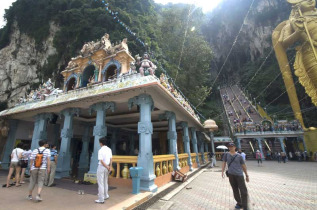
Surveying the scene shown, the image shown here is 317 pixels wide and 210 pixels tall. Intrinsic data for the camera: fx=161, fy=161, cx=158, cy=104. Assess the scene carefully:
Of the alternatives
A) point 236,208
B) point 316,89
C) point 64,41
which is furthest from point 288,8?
point 236,208

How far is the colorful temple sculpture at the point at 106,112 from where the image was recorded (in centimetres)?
619

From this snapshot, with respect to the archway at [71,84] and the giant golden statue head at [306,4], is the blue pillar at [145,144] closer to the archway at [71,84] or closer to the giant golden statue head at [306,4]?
the archway at [71,84]

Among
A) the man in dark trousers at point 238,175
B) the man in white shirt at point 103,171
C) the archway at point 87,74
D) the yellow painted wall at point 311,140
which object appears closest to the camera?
the man in dark trousers at point 238,175

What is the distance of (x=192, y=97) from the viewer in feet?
74.4

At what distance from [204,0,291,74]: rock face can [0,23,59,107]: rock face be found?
4448 cm

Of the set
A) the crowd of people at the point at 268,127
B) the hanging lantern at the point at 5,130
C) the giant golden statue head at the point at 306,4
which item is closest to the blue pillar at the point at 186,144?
the hanging lantern at the point at 5,130

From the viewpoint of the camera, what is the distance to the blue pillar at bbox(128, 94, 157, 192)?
5.50 m

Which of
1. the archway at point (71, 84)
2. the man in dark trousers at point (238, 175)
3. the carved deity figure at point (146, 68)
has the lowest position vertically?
the man in dark trousers at point (238, 175)

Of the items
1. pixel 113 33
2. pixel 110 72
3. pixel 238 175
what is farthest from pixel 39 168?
pixel 113 33

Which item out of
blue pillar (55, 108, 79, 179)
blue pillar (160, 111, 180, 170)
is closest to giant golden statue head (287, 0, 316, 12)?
blue pillar (160, 111, 180, 170)

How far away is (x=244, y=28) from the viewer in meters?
47.9

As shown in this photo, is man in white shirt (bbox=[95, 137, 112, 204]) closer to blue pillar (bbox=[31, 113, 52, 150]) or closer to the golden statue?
blue pillar (bbox=[31, 113, 52, 150])

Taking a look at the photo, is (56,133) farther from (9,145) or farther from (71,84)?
(71,84)

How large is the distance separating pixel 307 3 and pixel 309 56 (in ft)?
21.5
